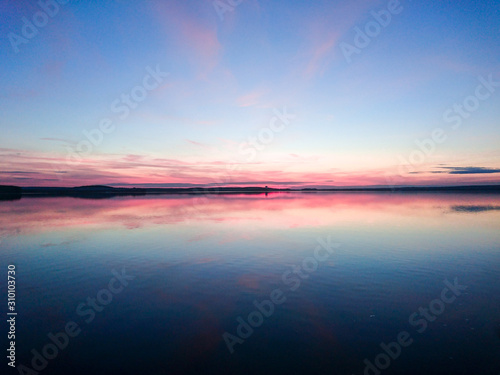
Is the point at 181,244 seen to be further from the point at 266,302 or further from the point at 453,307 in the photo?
the point at 453,307

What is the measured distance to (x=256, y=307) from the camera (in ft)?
30.6

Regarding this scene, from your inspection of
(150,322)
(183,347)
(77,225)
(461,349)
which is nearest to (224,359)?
(183,347)

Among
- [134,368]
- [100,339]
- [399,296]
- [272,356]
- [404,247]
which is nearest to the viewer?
[134,368]

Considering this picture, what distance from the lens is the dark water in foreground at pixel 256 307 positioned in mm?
6594

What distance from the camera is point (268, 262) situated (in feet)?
48.1

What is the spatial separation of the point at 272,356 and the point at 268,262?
313 inches

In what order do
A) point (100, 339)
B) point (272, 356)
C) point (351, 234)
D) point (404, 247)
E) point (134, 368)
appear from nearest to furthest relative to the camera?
point (134, 368) → point (272, 356) → point (100, 339) → point (404, 247) → point (351, 234)

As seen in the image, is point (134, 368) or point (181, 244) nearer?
point (134, 368)

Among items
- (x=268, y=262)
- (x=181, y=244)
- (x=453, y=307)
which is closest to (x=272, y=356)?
(x=453, y=307)

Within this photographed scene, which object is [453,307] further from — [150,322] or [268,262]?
[150,322]

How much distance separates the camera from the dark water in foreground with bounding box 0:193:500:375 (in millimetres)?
6594

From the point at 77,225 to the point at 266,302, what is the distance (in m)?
24.8

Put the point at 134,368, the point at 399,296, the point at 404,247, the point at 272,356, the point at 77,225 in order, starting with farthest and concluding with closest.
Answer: the point at 77,225 → the point at 404,247 → the point at 399,296 → the point at 272,356 → the point at 134,368

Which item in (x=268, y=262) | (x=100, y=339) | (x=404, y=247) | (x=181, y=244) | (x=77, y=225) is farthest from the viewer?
(x=77, y=225)
